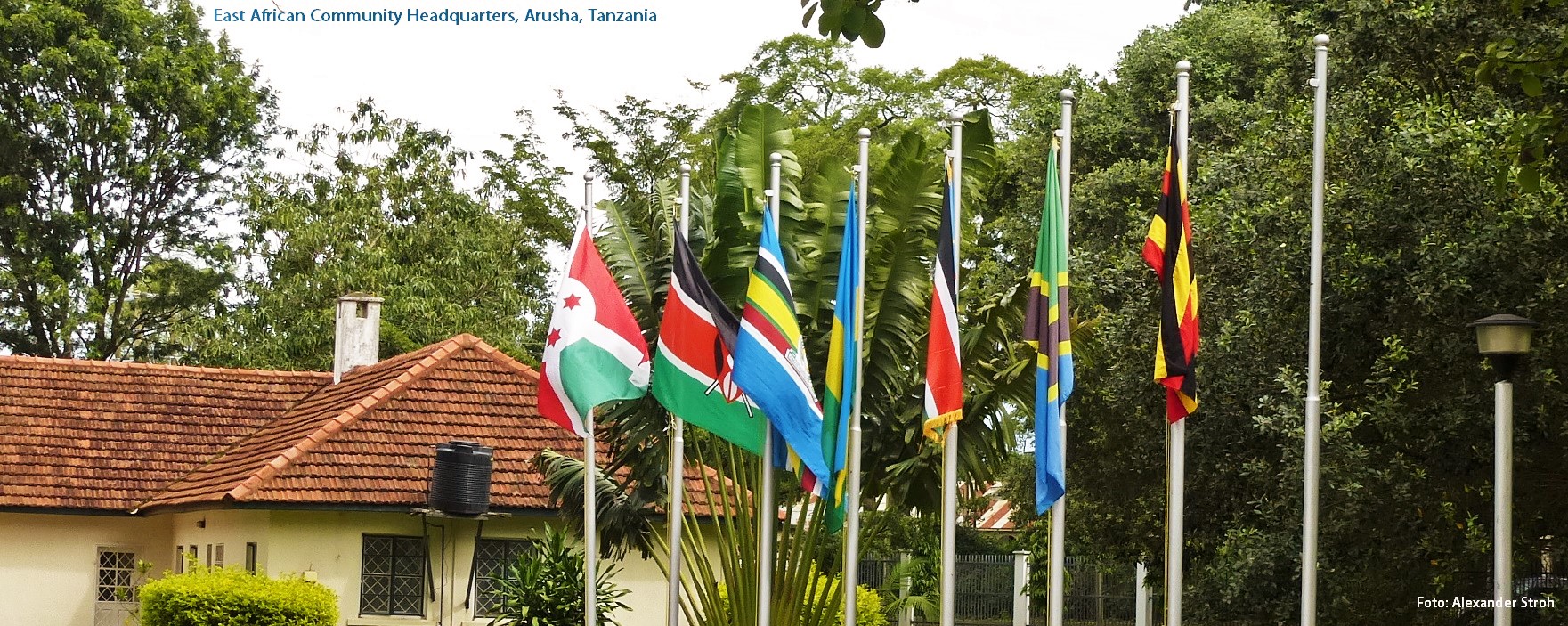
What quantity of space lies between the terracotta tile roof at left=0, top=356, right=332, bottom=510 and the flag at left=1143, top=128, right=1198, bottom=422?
52.9ft

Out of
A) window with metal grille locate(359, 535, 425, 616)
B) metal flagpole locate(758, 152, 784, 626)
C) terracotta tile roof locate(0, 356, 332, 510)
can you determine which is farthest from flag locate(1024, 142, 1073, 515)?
terracotta tile roof locate(0, 356, 332, 510)

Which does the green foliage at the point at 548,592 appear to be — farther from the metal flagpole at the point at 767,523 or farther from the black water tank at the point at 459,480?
the metal flagpole at the point at 767,523

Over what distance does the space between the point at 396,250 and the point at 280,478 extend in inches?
576

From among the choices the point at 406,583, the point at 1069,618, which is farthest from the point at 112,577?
the point at 1069,618

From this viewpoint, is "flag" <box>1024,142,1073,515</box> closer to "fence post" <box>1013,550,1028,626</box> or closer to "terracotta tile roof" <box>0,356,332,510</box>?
"terracotta tile roof" <box>0,356,332,510</box>

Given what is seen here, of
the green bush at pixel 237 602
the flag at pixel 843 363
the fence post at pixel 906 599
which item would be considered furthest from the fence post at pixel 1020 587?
the flag at pixel 843 363

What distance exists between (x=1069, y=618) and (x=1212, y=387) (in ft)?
53.7

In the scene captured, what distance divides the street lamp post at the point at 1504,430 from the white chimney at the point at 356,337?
1767cm

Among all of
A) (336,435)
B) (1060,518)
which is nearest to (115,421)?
(336,435)

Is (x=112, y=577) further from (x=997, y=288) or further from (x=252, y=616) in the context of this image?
(x=997, y=288)

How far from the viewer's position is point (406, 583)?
67.3ft

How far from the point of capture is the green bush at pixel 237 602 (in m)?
18.2

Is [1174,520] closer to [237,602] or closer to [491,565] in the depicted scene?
[237,602]

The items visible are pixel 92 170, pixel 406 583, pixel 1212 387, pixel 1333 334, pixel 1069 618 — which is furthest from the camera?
pixel 92 170
